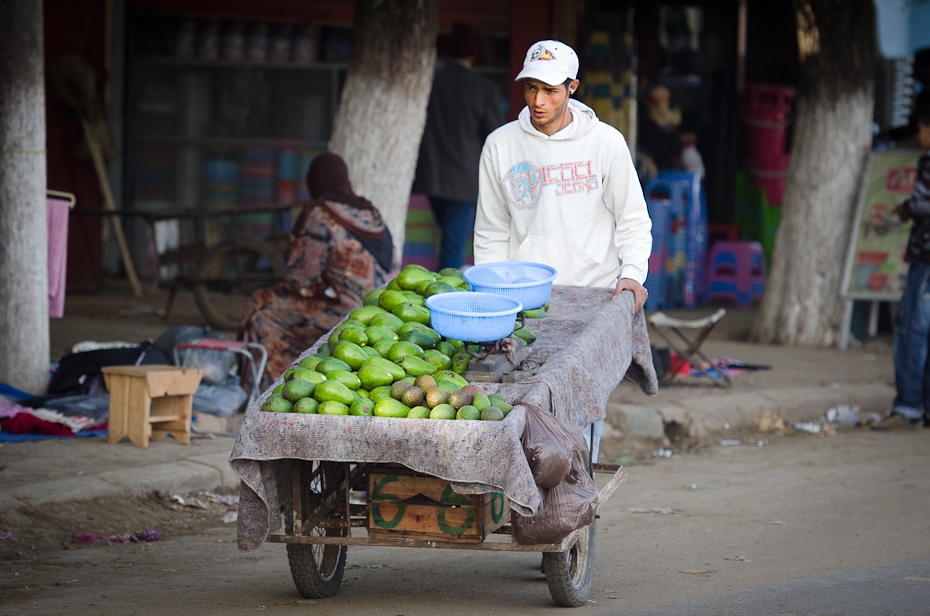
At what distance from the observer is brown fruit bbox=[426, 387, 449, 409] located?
377cm

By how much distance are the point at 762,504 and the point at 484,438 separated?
2.97m

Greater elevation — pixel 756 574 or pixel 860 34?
pixel 860 34

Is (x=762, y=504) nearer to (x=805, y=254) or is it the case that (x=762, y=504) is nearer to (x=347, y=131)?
(x=347, y=131)

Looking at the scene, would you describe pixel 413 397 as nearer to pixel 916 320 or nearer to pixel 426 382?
pixel 426 382

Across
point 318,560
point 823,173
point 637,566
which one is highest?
point 823,173

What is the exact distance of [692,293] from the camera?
494 inches

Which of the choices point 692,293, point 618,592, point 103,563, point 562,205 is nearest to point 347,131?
point 562,205

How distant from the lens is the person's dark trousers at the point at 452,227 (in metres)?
9.38

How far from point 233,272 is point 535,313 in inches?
226

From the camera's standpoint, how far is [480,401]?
12.3 feet

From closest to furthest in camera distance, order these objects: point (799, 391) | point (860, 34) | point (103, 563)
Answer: point (103, 563), point (799, 391), point (860, 34)

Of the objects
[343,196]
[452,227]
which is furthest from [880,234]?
[343,196]

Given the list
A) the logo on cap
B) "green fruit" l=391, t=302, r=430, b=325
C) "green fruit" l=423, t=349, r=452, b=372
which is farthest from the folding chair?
"green fruit" l=423, t=349, r=452, b=372

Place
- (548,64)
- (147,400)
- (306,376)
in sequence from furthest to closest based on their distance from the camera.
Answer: (147,400) < (548,64) < (306,376)
